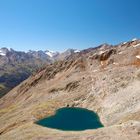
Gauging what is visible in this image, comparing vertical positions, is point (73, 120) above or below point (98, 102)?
below

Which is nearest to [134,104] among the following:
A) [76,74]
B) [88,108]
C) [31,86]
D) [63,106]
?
[88,108]

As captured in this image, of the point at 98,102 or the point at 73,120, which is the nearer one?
the point at 73,120

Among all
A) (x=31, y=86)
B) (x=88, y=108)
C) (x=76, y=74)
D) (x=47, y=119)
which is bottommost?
(x=47, y=119)

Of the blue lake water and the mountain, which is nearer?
the mountain

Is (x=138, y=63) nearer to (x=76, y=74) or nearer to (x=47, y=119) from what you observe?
(x=76, y=74)

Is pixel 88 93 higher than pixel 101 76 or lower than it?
lower

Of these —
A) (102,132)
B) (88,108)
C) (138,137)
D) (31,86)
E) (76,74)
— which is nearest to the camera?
(138,137)

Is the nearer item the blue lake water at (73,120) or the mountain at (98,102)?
the mountain at (98,102)

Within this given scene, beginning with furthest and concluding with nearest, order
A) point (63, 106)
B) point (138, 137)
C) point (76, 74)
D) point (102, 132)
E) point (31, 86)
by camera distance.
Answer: point (31, 86)
point (76, 74)
point (63, 106)
point (102, 132)
point (138, 137)
